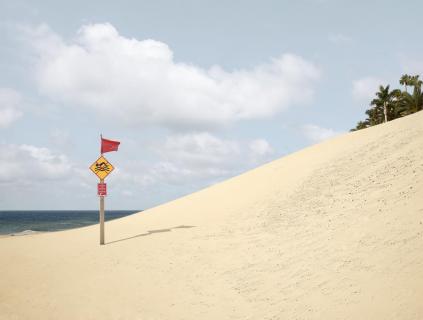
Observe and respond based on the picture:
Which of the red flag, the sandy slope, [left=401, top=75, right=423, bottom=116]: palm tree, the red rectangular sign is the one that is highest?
[left=401, top=75, right=423, bottom=116]: palm tree

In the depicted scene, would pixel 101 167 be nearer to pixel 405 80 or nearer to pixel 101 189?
pixel 101 189

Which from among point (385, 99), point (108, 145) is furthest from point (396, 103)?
point (108, 145)

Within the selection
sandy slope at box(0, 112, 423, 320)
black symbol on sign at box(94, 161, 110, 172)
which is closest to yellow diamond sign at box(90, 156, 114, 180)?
black symbol on sign at box(94, 161, 110, 172)

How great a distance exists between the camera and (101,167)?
52.5ft

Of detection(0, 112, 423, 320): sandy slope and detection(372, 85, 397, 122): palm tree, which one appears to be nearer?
detection(0, 112, 423, 320): sandy slope

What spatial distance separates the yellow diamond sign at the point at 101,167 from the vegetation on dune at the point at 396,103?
130 feet

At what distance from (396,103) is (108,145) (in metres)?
43.7

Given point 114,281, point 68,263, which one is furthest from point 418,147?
point 68,263

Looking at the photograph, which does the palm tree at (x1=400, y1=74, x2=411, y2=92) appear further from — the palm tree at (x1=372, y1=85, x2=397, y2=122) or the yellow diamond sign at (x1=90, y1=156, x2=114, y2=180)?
the yellow diamond sign at (x1=90, y1=156, x2=114, y2=180)

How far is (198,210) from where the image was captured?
1978cm

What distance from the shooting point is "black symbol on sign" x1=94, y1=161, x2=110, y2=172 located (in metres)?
15.9

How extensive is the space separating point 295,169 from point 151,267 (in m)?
12.4

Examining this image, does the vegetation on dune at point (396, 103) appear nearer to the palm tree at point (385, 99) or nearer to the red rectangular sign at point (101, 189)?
the palm tree at point (385, 99)

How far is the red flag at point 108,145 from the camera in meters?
16.3
